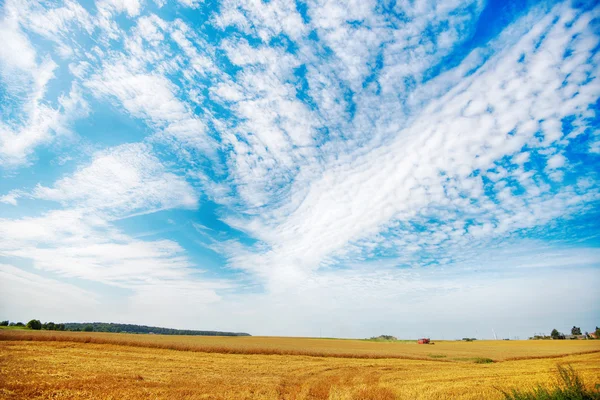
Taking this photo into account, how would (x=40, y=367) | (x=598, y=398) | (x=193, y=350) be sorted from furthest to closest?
(x=193, y=350), (x=40, y=367), (x=598, y=398)

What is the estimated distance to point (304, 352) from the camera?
51.8 metres

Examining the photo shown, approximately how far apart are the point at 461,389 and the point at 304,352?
37.9 meters

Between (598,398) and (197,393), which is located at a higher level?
(598,398)

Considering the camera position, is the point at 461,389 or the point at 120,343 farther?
the point at 120,343

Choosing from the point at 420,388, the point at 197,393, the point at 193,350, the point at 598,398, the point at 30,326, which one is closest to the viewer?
the point at 598,398

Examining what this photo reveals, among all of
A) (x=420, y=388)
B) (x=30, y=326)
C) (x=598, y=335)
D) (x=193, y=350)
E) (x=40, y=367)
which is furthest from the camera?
(x=598, y=335)

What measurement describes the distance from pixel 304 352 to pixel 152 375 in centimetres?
3551

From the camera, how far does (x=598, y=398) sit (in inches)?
398

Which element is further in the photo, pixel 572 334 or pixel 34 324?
pixel 572 334

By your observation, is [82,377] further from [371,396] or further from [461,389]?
[461,389]

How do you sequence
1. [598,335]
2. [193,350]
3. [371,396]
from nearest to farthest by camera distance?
[371,396] < [193,350] < [598,335]

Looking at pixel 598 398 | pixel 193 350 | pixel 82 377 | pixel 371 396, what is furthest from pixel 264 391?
pixel 193 350

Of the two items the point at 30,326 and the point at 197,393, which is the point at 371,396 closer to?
the point at 197,393

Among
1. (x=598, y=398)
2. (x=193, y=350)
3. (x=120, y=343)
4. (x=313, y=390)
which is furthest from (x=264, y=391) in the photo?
(x=120, y=343)
